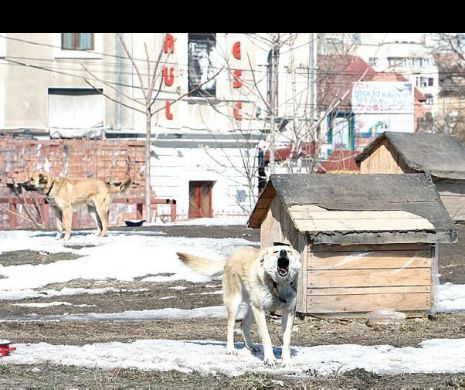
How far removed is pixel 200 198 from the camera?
153ft

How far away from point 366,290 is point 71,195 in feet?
41.9

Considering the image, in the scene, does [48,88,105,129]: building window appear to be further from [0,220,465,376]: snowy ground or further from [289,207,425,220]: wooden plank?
[289,207,425,220]: wooden plank

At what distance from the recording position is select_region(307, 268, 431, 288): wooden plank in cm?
1265

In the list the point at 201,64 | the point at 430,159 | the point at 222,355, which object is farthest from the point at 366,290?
the point at 201,64

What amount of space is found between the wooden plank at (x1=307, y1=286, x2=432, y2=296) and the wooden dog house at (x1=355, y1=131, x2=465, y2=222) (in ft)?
35.9

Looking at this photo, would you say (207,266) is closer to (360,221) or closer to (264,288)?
(264,288)

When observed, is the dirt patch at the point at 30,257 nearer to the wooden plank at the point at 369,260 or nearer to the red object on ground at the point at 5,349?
the wooden plank at the point at 369,260

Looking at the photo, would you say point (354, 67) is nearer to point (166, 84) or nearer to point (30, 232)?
point (166, 84)

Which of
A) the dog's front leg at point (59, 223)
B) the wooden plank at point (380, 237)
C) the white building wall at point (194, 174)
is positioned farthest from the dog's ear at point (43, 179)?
the white building wall at point (194, 174)

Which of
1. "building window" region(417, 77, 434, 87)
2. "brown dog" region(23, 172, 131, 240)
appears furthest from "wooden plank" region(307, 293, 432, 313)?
"building window" region(417, 77, 434, 87)

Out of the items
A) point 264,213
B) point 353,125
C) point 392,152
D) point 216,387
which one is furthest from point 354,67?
point 216,387

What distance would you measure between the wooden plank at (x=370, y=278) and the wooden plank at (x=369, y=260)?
65mm

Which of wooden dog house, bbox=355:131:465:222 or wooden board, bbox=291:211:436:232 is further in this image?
wooden dog house, bbox=355:131:465:222

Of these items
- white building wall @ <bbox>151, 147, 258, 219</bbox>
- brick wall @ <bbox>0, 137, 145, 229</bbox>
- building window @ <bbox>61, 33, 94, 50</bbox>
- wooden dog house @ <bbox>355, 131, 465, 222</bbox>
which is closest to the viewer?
wooden dog house @ <bbox>355, 131, 465, 222</bbox>
